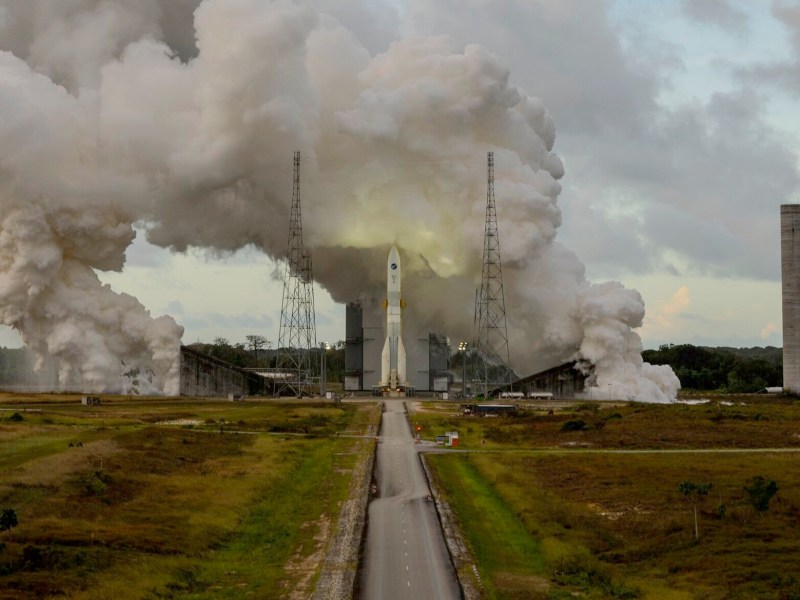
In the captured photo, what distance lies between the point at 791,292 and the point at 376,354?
2029 inches

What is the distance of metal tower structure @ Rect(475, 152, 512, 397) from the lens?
11681 cm

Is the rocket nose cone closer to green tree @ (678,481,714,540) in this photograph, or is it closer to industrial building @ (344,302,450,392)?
industrial building @ (344,302,450,392)

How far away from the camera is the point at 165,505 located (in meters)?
45.5

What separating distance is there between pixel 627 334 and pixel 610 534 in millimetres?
75733

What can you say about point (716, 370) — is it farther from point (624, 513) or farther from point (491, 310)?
point (624, 513)

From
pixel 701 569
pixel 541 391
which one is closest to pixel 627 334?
pixel 541 391

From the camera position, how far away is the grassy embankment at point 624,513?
34.5 m

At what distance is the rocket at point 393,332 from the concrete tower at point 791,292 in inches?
1818

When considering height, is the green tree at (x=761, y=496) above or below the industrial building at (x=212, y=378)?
below

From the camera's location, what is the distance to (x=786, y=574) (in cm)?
3412

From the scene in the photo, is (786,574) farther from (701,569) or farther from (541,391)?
(541,391)

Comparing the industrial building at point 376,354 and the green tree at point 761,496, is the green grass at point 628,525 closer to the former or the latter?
the green tree at point 761,496

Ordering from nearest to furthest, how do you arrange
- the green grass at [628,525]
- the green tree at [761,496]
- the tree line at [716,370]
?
the green grass at [628,525]
the green tree at [761,496]
the tree line at [716,370]

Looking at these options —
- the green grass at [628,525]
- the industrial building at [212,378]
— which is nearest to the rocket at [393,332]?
the industrial building at [212,378]
